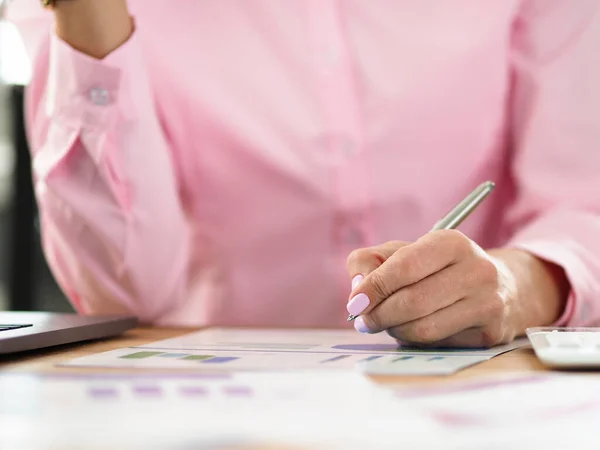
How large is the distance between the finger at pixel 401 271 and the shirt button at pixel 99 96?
15.1 inches

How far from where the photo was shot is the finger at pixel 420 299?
468mm

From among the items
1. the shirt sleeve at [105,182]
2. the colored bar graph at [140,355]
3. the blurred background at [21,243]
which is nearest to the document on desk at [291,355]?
the colored bar graph at [140,355]

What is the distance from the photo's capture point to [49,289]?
1353mm

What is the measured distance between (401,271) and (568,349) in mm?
116

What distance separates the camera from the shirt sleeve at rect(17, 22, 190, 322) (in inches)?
28.0

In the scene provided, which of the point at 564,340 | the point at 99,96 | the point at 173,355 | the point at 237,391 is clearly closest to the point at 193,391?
the point at 237,391

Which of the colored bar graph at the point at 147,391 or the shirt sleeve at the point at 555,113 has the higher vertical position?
the shirt sleeve at the point at 555,113

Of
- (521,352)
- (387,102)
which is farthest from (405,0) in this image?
(521,352)

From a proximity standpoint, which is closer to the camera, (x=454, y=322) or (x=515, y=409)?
(x=515, y=409)

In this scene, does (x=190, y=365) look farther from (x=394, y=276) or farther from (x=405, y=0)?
(x=405, y=0)

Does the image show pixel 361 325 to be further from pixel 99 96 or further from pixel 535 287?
pixel 99 96

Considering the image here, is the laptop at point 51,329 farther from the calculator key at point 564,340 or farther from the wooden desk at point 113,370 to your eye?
the calculator key at point 564,340

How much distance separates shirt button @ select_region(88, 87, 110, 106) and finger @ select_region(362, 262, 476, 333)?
1.29 ft

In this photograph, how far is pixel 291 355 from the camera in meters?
0.45
